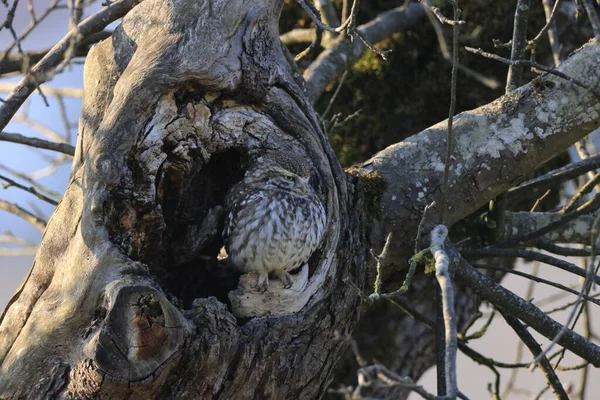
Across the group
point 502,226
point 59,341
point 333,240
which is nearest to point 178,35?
point 333,240

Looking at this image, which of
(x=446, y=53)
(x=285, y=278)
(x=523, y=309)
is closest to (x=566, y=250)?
(x=523, y=309)

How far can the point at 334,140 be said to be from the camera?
15.8ft

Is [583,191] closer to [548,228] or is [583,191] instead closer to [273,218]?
[548,228]

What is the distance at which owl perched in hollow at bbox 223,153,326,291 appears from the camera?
297 centimetres

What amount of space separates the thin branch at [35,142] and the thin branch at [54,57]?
47cm

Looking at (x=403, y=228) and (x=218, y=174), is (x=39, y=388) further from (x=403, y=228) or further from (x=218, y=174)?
(x=403, y=228)

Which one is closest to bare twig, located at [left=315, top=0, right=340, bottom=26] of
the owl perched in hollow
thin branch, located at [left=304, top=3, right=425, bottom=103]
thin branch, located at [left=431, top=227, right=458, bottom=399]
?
thin branch, located at [left=304, top=3, right=425, bottom=103]

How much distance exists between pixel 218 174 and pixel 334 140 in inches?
62.8

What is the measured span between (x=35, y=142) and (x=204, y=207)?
83 centimetres

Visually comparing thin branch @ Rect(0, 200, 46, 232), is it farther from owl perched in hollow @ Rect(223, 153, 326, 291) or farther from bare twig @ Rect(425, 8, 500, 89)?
bare twig @ Rect(425, 8, 500, 89)

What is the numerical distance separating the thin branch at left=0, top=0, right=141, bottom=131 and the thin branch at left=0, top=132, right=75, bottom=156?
0.47 meters

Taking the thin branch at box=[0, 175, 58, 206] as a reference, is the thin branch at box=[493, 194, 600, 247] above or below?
above

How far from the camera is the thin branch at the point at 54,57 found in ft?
9.16

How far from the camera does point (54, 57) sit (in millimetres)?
2945
